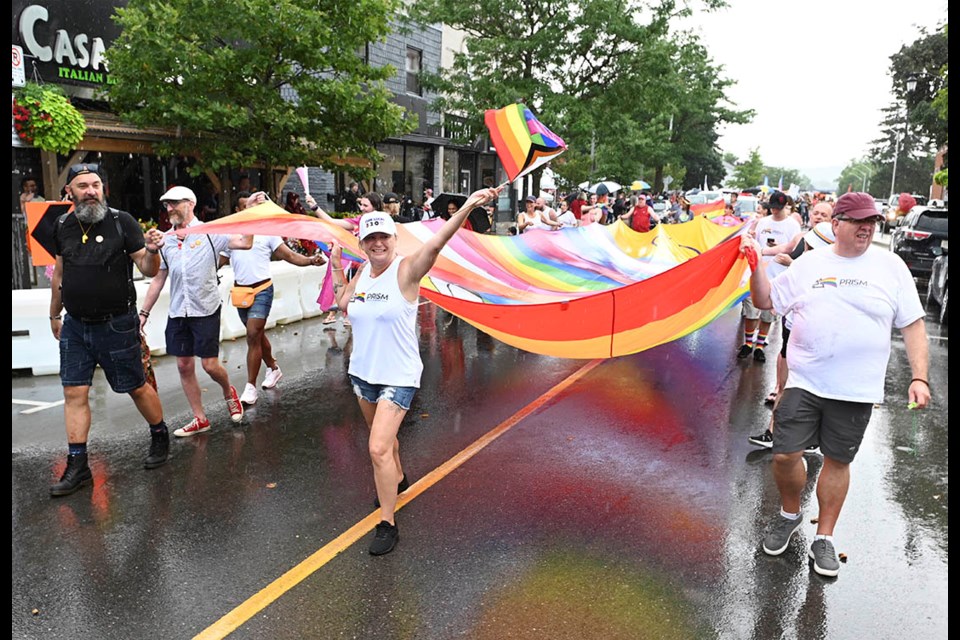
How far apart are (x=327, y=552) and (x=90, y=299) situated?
2.35 meters

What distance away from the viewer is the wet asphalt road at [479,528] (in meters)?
3.66

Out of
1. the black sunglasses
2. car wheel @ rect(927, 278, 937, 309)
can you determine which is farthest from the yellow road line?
car wheel @ rect(927, 278, 937, 309)

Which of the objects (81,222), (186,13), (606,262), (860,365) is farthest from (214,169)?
(860,365)

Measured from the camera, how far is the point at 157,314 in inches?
363

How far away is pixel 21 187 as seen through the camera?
14.9 m

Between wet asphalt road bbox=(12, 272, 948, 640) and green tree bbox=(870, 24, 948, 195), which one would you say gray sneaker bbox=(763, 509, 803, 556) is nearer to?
wet asphalt road bbox=(12, 272, 948, 640)

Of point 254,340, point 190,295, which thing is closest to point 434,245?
point 190,295

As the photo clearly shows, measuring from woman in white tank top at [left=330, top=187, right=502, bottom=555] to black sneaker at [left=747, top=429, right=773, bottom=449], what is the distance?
3.17 metres

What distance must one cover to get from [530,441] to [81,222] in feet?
11.9

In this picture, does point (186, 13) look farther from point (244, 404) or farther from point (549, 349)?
point (549, 349)

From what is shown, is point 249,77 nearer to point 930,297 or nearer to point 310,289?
point 310,289

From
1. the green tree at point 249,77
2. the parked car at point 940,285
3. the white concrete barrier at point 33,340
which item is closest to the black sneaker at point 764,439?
the white concrete barrier at point 33,340

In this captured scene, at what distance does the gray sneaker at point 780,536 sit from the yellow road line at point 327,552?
7.20 ft

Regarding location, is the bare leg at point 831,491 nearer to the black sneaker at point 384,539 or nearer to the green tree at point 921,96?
the black sneaker at point 384,539
